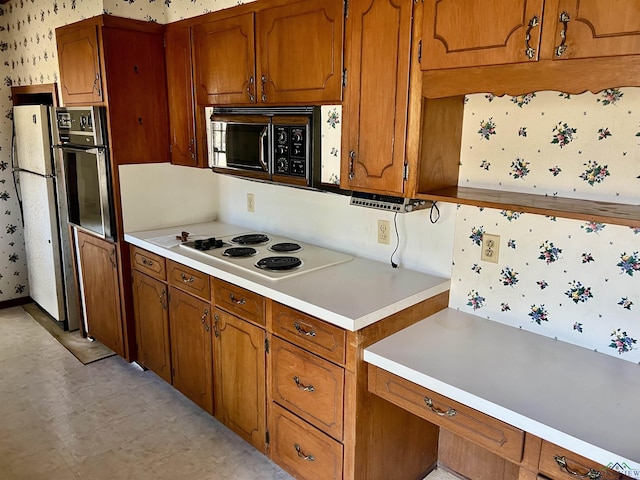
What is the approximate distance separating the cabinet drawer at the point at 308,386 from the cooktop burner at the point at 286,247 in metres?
0.63

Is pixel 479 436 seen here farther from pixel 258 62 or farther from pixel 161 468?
pixel 258 62

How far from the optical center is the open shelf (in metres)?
1.43

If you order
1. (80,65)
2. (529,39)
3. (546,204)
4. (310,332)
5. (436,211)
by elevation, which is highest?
(80,65)

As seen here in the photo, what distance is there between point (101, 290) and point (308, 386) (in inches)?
76.0

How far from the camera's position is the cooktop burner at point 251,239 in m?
2.76

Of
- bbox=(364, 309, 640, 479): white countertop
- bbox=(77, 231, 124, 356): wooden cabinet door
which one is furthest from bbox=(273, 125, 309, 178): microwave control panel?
bbox=(77, 231, 124, 356): wooden cabinet door

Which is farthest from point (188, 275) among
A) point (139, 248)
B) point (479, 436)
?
point (479, 436)

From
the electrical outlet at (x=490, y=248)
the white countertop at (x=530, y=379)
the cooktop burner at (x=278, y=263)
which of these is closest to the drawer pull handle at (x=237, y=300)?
the cooktop burner at (x=278, y=263)

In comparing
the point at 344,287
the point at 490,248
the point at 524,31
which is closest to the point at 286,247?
the point at 344,287

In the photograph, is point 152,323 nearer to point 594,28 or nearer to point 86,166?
point 86,166

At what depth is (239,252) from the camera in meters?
2.53

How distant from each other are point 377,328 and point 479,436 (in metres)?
0.51

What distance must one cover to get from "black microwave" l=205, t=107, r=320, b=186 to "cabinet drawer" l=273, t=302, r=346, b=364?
2.05 feet

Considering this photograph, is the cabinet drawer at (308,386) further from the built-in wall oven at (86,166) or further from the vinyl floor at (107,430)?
the built-in wall oven at (86,166)
